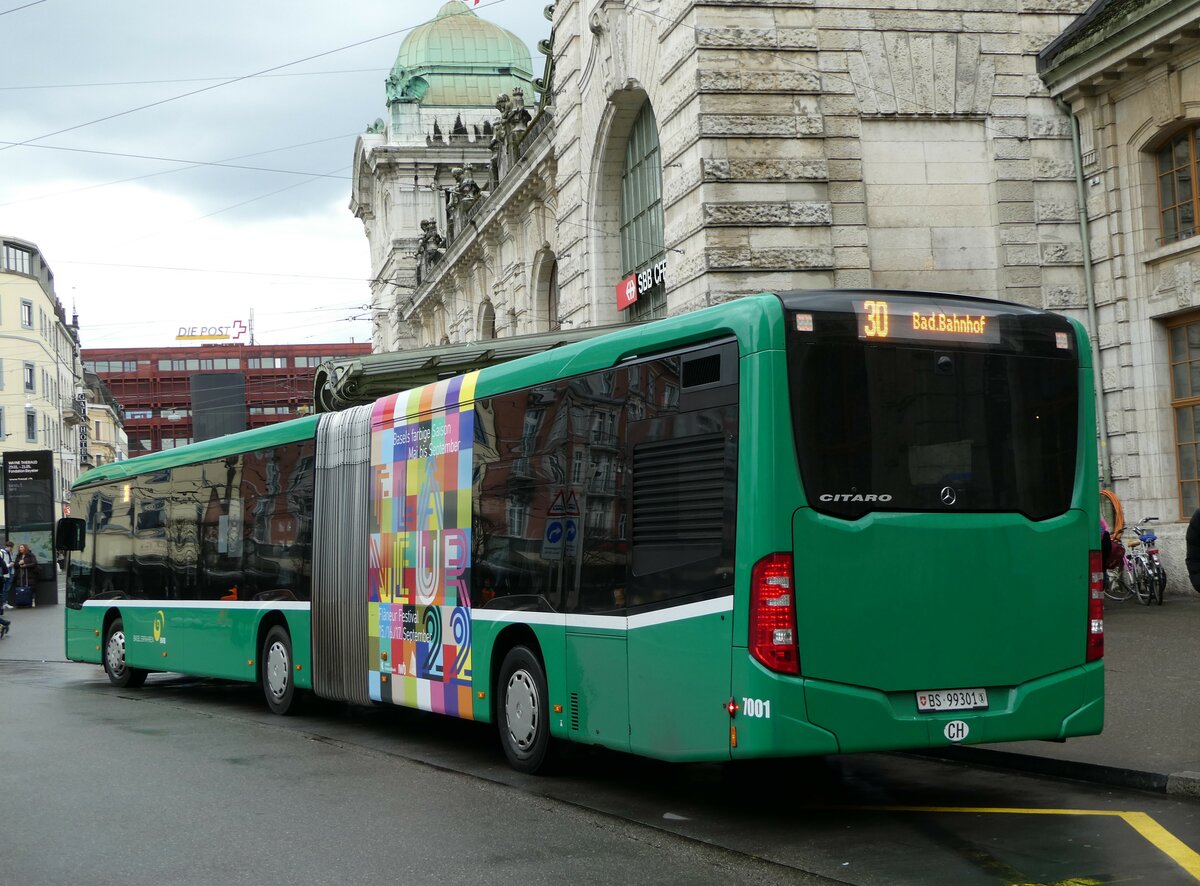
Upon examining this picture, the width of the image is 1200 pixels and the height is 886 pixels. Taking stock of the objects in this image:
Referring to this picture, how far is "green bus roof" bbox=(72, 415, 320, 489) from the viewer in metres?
14.4

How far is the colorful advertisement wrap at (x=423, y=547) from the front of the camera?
1121 cm

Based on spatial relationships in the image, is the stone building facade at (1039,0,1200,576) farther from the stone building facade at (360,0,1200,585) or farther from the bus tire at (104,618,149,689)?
the bus tire at (104,618,149,689)

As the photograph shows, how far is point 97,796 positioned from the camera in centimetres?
940

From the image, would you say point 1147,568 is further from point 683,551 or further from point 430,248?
point 430,248

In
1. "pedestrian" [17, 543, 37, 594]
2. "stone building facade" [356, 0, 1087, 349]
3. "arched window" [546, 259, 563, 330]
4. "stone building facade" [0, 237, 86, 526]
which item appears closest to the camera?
"stone building facade" [356, 0, 1087, 349]

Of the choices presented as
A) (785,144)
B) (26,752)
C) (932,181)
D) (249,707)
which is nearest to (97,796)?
(26,752)

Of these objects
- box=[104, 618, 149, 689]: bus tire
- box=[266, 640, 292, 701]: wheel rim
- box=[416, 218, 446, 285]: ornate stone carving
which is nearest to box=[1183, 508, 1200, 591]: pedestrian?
box=[266, 640, 292, 701]: wheel rim

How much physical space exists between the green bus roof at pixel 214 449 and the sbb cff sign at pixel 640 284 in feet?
31.0

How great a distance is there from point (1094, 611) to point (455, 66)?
59852 mm

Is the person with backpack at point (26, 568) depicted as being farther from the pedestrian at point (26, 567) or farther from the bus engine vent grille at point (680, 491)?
the bus engine vent grille at point (680, 491)

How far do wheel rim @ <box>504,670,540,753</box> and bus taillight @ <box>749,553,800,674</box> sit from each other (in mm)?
2646

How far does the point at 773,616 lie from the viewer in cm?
777

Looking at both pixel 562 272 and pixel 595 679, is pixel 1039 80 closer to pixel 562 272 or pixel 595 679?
pixel 562 272

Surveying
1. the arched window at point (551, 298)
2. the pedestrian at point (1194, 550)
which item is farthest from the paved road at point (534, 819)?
the arched window at point (551, 298)
